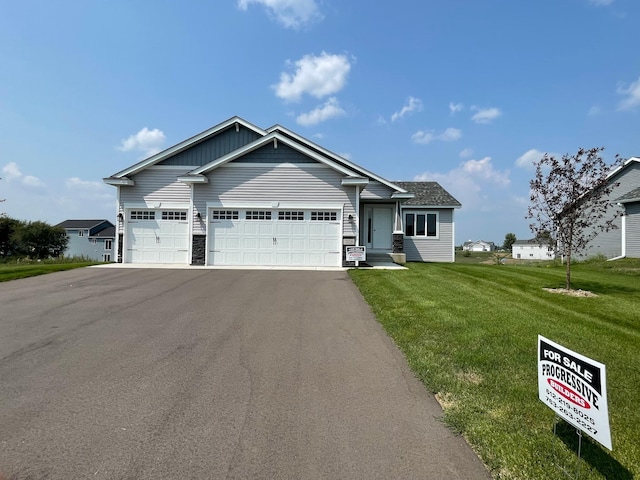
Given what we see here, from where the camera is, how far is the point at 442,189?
2314 centimetres

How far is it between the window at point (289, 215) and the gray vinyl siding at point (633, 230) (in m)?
18.9

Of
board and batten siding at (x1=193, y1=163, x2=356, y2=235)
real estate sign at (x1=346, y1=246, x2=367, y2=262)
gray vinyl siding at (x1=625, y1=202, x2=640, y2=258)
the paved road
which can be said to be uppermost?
board and batten siding at (x1=193, y1=163, x2=356, y2=235)

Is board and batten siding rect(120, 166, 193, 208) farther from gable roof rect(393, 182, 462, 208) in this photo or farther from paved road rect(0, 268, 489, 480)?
gable roof rect(393, 182, 462, 208)

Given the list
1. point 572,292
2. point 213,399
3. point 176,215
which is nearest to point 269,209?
point 176,215

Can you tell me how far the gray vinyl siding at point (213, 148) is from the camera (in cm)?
1842

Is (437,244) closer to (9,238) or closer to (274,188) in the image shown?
(274,188)

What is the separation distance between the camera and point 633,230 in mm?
20516

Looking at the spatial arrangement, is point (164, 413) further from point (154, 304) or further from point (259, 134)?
point (259, 134)

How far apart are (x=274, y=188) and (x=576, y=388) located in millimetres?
14211

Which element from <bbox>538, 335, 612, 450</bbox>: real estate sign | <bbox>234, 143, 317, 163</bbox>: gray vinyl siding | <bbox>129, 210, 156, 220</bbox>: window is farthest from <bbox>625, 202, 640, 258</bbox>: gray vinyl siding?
<bbox>129, 210, 156, 220</bbox>: window

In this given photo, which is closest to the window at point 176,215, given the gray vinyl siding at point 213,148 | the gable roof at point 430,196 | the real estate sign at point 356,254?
the gray vinyl siding at point 213,148

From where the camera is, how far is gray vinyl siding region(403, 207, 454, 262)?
21938 millimetres

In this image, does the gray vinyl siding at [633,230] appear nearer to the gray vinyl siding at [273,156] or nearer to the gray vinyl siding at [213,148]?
the gray vinyl siding at [273,156]

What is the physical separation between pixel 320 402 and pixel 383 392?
725mm
